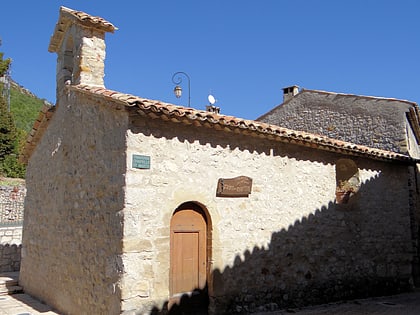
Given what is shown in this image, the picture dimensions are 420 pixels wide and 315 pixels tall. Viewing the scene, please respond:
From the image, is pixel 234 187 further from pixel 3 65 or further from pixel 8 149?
pixel 3 65

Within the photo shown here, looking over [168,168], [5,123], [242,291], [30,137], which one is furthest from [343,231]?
[5,123]

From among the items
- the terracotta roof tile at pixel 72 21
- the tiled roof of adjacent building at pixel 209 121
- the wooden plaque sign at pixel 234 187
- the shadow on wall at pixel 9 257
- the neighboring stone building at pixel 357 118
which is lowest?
the shadow on wall at pixel 9 257

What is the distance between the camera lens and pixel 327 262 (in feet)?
27.8

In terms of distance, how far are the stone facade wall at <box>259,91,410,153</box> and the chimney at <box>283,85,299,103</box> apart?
1013 mm

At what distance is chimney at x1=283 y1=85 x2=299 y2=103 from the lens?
52.4ft

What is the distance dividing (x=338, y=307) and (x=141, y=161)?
5148 mm

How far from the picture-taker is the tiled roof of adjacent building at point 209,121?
5793 mm

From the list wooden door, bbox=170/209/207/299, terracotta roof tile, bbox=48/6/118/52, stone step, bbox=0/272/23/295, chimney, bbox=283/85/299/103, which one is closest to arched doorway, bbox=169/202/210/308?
wooden door, bbox=170/209/207/299

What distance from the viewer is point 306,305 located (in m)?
7.92

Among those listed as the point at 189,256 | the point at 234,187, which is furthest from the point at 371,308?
the point at 189,256

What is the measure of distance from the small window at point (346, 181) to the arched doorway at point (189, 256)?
12.7 feet

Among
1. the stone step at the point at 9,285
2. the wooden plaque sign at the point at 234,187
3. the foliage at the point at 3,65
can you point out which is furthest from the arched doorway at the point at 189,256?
the foliage at the point at 3,65

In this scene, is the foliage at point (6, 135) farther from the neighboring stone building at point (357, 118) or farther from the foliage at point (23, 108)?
the neighboring stone building at point (357, 118)

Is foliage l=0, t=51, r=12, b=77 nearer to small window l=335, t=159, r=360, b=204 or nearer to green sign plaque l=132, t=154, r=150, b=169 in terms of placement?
small window l=335, t=159, r=360, b=204
